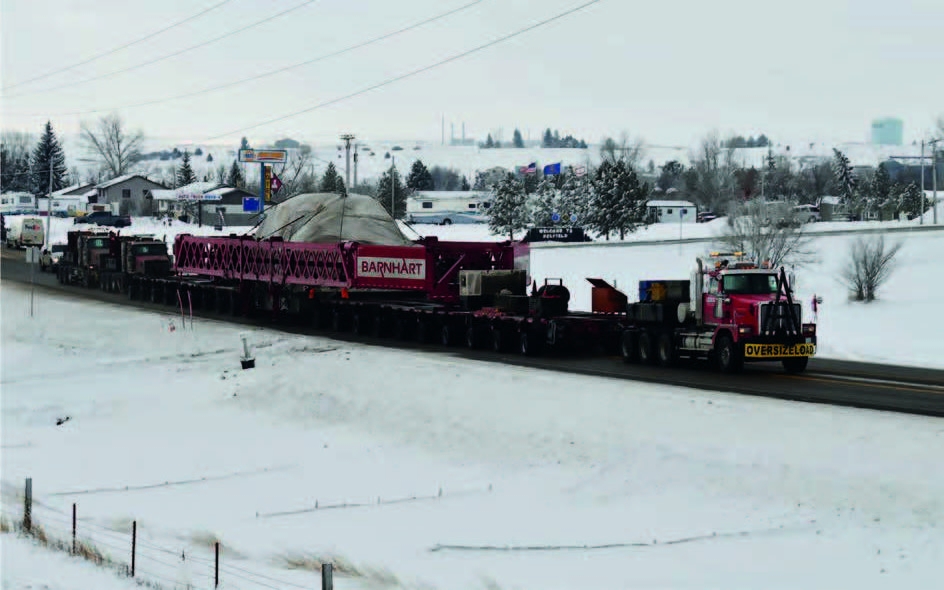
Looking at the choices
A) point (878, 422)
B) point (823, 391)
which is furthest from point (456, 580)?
point (823, 391)

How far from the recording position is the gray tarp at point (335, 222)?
4519cm

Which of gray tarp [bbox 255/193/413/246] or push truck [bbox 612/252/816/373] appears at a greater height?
gray tarp [bbox 255/193/413/246]

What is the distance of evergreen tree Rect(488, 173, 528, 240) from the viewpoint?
122812mm

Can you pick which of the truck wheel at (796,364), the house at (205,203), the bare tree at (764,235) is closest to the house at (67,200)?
the house at (205,203)

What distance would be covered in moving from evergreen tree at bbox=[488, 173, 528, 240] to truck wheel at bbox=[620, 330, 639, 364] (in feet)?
303

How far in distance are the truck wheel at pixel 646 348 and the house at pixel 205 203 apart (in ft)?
360

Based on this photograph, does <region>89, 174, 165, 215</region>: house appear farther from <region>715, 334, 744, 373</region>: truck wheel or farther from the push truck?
<region>715, 334, 744, 373</region>: truck wheel

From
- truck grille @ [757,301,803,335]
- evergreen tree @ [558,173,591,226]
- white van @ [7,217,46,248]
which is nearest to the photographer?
truck grille @ [757,301,803,335]

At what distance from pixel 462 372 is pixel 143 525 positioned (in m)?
9.74

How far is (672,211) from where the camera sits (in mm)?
149625

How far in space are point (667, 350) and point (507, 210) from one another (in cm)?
9480

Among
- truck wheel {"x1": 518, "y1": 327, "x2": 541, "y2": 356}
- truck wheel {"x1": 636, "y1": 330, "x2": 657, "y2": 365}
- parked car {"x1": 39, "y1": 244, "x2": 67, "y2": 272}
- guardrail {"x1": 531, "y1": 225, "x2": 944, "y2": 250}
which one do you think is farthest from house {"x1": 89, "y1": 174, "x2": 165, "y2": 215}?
truck wheel {"x1": 636, "y1": 330, "x2": 657, "y2": 365}

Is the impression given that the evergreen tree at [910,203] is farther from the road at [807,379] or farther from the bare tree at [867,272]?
the road at [807,379]

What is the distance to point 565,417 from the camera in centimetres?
2297
